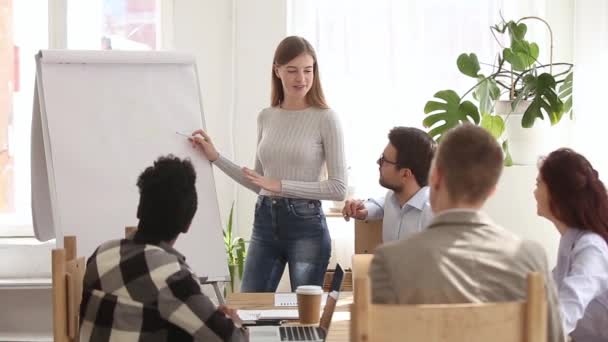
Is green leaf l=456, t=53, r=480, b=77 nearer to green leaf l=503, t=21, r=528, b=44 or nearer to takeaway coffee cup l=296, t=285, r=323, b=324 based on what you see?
green leaf l=503, t=21, r=528, b=44

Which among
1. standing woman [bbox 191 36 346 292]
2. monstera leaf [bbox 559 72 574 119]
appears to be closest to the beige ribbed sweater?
standing woman [bbox 191 36 346 292]

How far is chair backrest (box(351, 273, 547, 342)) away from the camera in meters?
1.63

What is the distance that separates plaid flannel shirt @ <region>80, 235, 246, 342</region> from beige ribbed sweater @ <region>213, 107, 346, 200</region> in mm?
1347

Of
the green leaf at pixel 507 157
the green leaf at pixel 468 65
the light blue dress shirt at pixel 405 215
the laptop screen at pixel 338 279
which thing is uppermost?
the green leaf at pixel 468 65

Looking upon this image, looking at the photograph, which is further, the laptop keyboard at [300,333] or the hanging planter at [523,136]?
the hanging planter at [523,136]

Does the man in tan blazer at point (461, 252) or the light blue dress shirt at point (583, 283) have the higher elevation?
the man in tan blazer at point (461, 252)

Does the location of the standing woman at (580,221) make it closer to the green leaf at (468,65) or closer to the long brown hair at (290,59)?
the long brown hair at (290,59)

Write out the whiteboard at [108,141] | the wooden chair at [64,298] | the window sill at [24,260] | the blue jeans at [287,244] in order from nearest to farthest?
the wooden chair at [64,298] < the whiteboard at [108,141] < the blue jeans at [287,244] < the window sill at [24,260]

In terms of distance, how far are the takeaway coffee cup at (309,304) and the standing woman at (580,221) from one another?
25.6 inches

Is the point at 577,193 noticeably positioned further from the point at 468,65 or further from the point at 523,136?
the point at 468,65

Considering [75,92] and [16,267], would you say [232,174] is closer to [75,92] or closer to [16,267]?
[75,92]

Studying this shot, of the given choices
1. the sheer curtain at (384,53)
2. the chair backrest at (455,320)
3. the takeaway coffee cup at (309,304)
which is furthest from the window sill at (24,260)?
the chair backrest at (455,320)

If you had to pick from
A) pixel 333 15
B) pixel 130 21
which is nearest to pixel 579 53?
pixel 333 15

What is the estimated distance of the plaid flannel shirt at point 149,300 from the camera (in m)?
2.01
